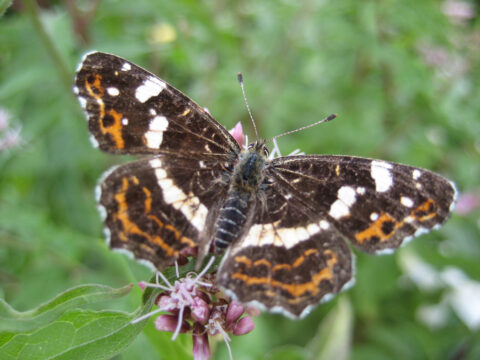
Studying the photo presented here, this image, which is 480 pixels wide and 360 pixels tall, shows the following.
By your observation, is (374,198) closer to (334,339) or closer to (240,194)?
(240,194)

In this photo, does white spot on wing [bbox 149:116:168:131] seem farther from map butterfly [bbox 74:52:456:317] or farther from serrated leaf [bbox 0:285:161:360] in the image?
serrated leaf [bbox 0:285:161:360]

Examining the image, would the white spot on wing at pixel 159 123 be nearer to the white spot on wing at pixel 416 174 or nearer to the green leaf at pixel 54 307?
the green leaf at pixel 54 307

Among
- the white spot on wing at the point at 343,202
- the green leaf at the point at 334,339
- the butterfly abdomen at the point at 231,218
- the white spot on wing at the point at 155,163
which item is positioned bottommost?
the green leaf at the point at 334,339

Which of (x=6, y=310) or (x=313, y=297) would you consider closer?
(x=6, y=310)

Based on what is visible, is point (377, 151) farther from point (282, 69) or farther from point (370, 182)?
point (370, 182)

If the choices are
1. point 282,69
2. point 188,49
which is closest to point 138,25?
point 188,49

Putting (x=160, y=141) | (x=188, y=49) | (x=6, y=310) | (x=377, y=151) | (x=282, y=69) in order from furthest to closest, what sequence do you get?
(x=282, y=69) → (x=377, y=151) → (x=188, y=49) → (x=160, y=141) → (x=6, y=310)

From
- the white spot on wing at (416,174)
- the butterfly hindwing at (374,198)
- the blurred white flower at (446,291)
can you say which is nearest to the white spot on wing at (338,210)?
the butterfly hindwing at (374,198)
